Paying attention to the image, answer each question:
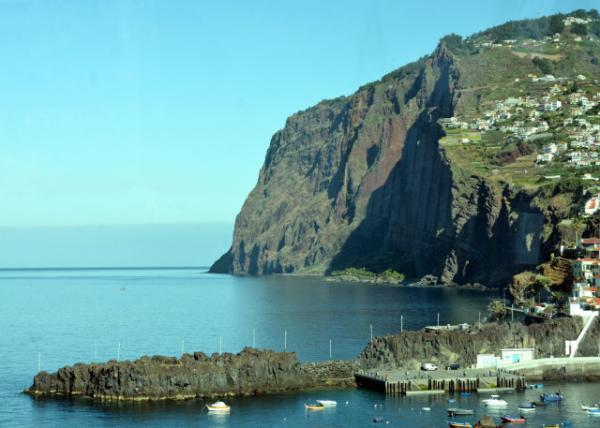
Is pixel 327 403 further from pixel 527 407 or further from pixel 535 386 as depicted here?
pixel 535 386

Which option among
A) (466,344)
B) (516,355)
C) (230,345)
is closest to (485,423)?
(466,344)

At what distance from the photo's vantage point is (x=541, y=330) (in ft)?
341

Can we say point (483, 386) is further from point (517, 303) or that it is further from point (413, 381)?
point (517, 303)

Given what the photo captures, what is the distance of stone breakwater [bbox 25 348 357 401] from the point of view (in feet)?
293

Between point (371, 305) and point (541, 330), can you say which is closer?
point (541, 330)

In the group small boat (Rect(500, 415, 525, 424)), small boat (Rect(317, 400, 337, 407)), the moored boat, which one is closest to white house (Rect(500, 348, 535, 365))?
Answer: small boat (Rect(500, 415, 525, 424))

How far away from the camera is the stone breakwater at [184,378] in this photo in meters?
89.2

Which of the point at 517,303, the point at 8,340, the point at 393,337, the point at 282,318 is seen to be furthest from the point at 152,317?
the point at 393,337

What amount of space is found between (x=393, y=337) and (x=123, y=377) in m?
25.0

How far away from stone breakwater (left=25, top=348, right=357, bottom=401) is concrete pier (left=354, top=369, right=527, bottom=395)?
339 centimetres

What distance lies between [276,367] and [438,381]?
1364cm

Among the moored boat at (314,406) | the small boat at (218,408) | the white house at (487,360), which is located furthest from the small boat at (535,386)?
the small boat at (218,408)

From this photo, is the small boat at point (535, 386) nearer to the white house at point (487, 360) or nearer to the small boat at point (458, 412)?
the white house at point (487, 360)

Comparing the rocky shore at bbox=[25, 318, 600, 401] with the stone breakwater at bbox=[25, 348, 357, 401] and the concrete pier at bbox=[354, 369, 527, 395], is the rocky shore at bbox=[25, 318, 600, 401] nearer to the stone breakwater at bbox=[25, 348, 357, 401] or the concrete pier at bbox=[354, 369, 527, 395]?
the stone breakwater at bbox=[25, 348, 357, 401]
